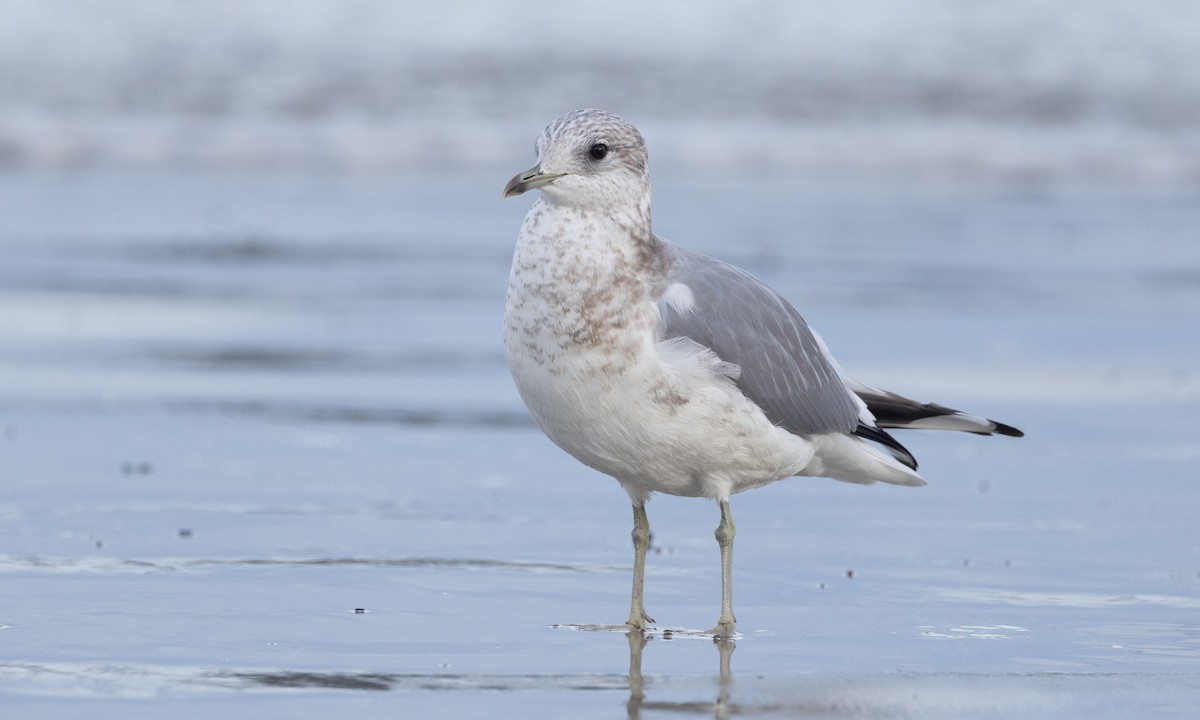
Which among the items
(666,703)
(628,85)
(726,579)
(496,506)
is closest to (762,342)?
(726,579)

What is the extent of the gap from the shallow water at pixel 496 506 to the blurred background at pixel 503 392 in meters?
0.02

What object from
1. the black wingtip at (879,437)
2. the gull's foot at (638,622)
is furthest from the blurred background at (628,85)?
the gull's foot at (638,622)

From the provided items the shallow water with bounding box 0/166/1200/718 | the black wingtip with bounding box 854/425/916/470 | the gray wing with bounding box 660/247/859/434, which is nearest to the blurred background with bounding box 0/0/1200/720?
the shallow water with bounding box 0/166/1200/718

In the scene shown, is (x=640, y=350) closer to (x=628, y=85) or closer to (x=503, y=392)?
(x=503, y=392)

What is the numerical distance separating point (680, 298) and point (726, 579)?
0.73 meters

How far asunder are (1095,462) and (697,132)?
11600mm

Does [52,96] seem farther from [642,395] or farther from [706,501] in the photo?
[642,395]

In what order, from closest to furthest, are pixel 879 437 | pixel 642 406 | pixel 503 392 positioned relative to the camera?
1. pixel 642 406
2. pixel 879 437
3. pixel 503 392

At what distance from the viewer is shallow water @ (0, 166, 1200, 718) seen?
414cm

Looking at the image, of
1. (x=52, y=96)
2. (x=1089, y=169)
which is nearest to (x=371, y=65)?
(x=52, y=96)

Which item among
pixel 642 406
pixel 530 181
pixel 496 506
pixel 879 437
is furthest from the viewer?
pixel 496 506

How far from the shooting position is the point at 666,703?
3928mm

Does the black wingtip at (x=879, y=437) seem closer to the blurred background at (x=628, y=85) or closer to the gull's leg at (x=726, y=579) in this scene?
the gull's leg at (x=726, y=579)

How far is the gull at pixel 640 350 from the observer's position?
458cm
